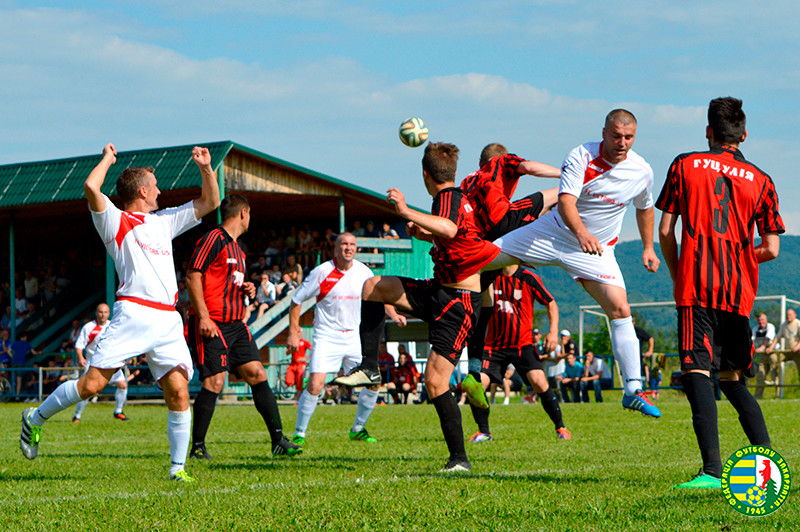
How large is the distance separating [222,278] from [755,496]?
5330 millimetres

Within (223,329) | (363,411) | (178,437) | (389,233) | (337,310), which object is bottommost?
(363,411)

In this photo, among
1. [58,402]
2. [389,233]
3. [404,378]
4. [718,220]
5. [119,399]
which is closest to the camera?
[718,220]

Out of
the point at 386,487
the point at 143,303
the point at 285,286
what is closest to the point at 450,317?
the point at 386,487

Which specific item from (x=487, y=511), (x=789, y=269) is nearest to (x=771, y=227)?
(x=487, y=511)

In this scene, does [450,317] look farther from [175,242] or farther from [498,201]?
[175,242]

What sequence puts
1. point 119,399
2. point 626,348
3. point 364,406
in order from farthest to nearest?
1. point 119,399
2. point 364,406
3. point 626,348

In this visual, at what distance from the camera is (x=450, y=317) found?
654 cm

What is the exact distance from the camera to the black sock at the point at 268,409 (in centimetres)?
845

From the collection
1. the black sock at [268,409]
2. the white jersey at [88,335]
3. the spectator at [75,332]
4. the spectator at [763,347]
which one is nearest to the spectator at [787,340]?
the spectator at [763,347]

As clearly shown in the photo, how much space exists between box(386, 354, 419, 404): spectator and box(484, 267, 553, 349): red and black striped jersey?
11647mm

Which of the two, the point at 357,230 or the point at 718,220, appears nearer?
the point at 718,220

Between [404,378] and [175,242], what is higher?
[175,242]

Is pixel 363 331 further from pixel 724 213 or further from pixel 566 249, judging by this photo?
pixel 724 213

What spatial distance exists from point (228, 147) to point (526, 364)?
15.0 metres
